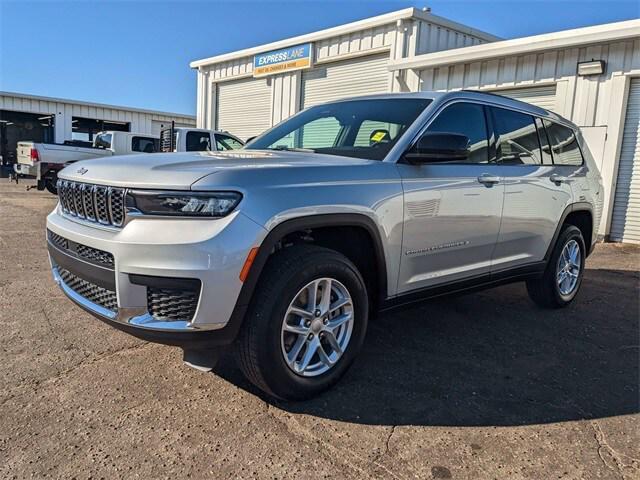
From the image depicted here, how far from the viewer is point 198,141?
12438 mm

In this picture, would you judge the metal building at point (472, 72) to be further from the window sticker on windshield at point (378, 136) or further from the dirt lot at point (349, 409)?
the window sticker on windshield at point (378, 136)

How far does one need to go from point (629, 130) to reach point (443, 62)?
3793mm

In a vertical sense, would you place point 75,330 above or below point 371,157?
below

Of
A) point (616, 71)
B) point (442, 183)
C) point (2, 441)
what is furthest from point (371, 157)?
point (616, 71)

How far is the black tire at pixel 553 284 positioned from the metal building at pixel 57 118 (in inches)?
1107

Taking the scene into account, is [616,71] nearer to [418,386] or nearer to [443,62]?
[443,62]

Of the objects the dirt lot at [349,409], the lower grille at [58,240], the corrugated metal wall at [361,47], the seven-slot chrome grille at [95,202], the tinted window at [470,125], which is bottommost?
the dirt lot at [349,409]

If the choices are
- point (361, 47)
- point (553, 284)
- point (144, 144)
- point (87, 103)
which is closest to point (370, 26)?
point (361, 47)

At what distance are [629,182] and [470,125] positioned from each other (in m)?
6.86

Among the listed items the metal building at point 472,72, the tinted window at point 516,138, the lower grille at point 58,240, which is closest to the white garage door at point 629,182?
the metal building at point 472,72

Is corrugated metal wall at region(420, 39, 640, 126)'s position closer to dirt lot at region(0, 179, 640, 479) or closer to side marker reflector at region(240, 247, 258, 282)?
dirt lot at region(0, 179, 640, 479)

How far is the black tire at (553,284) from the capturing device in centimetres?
485

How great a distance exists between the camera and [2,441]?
2426 mm

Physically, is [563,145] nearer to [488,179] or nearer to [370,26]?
[488,179]
